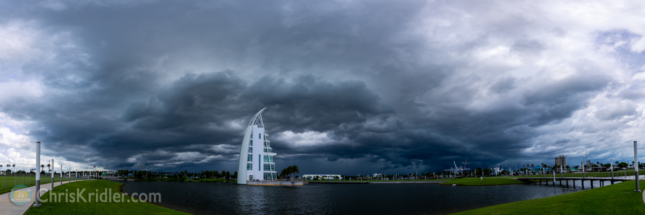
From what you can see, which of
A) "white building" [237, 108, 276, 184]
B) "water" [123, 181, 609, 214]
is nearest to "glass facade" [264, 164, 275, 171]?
"white building" [237, 108, 276, 184]

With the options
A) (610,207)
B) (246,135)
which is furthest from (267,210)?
(246,135)

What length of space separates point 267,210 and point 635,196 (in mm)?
45635

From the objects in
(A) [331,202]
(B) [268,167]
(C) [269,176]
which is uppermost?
(A) [331,202]

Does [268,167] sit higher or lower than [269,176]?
higher

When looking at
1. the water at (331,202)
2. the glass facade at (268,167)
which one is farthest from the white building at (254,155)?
the water at (331,202)

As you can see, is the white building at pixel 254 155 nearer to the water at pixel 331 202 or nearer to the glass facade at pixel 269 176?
the glass facade at pixel 269 176

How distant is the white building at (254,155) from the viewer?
163 m

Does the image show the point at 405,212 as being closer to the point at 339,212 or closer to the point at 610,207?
the point at 339,212

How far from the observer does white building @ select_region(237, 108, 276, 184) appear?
163 m

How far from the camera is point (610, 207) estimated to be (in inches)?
1073

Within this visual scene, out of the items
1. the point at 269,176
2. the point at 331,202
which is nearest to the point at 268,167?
the point at 269,176

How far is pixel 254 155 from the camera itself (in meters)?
165

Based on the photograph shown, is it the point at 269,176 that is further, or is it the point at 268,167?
the point at 269,176

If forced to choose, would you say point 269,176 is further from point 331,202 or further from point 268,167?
point 331,202
